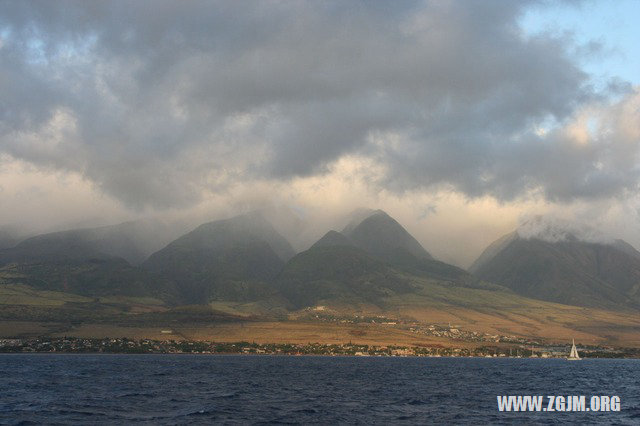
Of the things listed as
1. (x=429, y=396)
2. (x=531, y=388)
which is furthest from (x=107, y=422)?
(x=531, y=388)

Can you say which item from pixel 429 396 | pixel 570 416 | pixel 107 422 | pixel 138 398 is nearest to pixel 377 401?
pixel 429 396

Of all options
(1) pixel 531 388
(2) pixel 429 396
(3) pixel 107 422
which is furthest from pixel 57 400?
(1) pixel 531 388

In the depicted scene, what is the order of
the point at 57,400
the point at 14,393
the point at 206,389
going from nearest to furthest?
the point at 57,400, the point at 14,393, the point at 206,389

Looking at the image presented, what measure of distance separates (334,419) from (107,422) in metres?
37.7

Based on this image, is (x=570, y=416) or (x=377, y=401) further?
(x=377, y=401)

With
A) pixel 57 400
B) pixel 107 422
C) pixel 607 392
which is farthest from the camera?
pixel 607 392

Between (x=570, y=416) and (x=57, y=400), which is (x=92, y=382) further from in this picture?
(x=570, y=416)

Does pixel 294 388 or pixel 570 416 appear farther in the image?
pixel 294 388

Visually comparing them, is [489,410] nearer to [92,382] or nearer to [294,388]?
[294,388]

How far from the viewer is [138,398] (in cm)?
14050

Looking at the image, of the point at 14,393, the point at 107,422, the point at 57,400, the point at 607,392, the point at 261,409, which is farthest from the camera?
the point at 607,392

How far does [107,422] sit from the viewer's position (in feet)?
347

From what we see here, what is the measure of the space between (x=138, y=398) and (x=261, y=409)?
1228 inches

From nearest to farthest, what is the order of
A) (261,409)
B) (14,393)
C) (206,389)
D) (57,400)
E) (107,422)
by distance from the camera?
(107,422), (261,409), (57,400), (14,393), (206,389)
